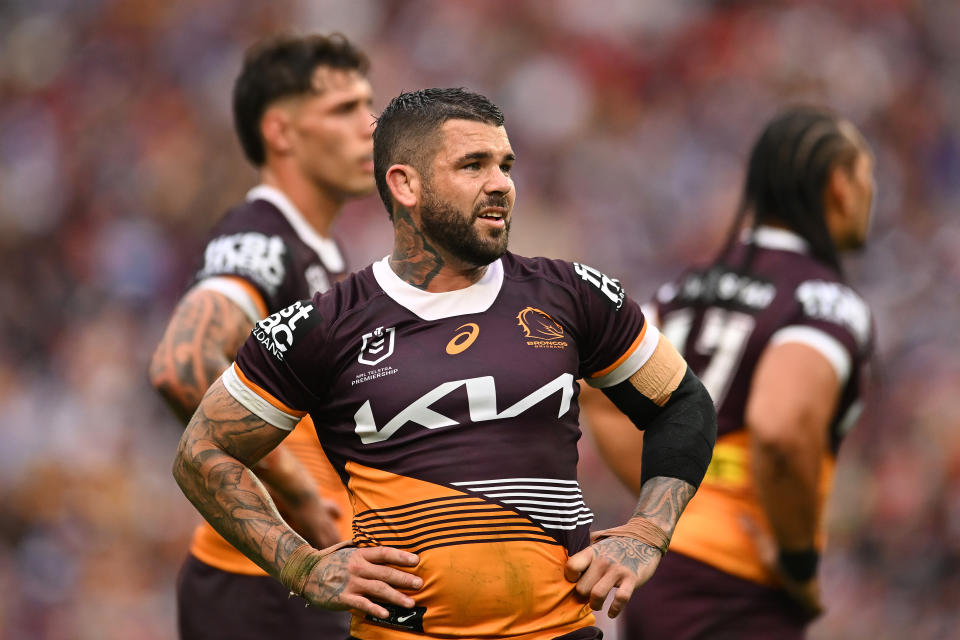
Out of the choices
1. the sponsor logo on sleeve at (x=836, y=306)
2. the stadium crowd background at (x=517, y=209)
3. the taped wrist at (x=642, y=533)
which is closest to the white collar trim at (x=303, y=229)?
the sponsor logo on sleeve at (x=836, y=306)

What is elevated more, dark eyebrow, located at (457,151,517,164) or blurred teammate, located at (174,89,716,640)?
dark eyebrow, located at (457,151,517,164)

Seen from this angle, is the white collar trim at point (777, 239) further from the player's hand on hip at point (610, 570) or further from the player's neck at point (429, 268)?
the player's hand on hip at point (610, 570)

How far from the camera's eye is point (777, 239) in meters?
4.69

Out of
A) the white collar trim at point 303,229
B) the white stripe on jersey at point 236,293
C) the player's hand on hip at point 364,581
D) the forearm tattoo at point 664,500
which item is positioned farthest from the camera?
the white collar trim at point 303,229

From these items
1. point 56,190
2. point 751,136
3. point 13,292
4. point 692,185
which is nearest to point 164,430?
point 13,292

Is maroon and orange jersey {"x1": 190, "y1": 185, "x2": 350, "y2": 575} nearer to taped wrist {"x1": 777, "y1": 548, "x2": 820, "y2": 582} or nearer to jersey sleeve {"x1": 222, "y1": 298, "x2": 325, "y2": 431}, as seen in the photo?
jersey sleeve {"x1": 222, "y1": 298, "x2": 325, "y2": 431}

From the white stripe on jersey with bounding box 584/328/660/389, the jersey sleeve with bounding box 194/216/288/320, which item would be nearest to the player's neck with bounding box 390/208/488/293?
the white stripe on jersey with bounding box 584/328/660/389

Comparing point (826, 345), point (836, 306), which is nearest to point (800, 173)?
point (836, 306)

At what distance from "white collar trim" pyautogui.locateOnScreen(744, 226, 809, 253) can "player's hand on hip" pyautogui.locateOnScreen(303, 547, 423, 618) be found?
92.3 inches

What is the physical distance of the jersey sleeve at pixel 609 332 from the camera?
3.07 meters

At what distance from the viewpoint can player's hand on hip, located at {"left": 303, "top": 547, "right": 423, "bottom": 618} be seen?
2812mm

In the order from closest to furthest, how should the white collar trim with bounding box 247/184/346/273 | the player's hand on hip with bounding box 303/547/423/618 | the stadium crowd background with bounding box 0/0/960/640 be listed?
the player's hand on hip with bounding box 303/547/423/618, the white collar trim with bounding box 247/184/346/273, the stadium crowd background with bounding box 0/0/960/640

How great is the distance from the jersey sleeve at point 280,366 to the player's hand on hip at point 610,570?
745mm

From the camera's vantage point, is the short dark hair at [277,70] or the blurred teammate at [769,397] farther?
the short dark hair at [277,70]
